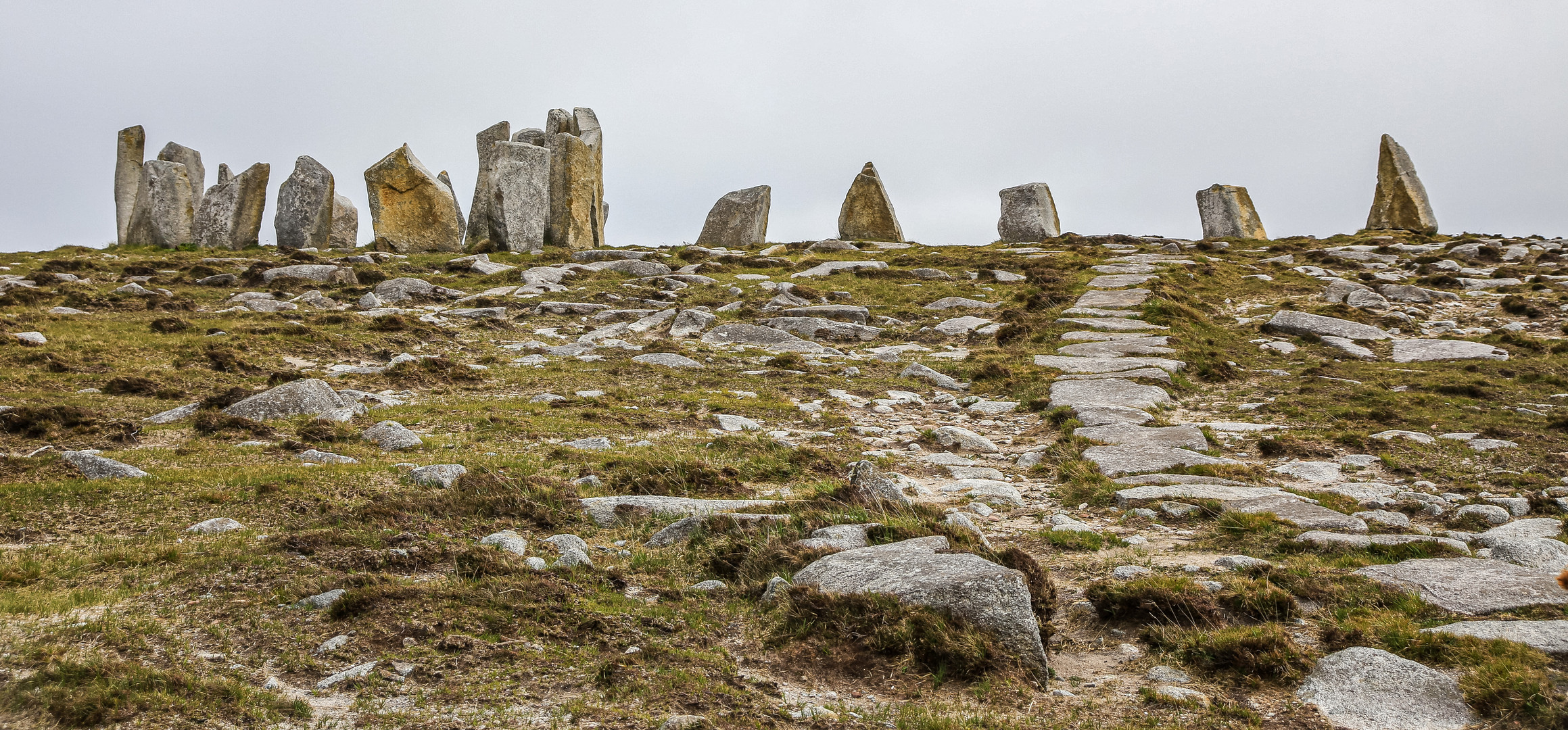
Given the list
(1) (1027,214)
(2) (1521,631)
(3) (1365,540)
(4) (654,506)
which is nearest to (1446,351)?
(3) (1365,540)

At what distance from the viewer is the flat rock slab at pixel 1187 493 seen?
7898 millimetres

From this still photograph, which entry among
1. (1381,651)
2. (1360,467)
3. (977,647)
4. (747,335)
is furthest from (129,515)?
(747,335)

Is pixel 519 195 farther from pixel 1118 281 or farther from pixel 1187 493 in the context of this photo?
pixel 1187 493

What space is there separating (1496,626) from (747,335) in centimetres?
1440

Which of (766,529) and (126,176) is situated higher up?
(126,176)

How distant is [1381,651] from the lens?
4617mm

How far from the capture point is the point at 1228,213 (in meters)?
40.0

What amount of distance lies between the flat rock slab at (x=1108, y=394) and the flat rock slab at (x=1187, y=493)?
3.83 m

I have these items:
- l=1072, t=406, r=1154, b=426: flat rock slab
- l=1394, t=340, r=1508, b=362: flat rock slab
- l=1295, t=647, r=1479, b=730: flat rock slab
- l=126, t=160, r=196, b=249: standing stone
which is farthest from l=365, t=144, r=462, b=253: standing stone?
l=1295, t=647, r=1479, b=730: flat rock slab

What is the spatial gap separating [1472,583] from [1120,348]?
11.2m

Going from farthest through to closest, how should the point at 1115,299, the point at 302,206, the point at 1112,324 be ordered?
the point at 302,206 < the point at 1115,299 < the point at 1112,324

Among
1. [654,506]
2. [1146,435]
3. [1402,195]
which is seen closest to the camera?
[654,506]

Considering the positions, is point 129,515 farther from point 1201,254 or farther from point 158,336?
point 1201,254

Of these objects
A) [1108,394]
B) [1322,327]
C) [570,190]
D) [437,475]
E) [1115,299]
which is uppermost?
[570,190]
